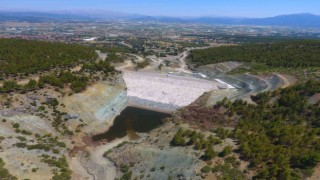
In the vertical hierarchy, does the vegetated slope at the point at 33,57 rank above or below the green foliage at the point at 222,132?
above

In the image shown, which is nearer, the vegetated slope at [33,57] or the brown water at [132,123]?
the brown water at [132,123]

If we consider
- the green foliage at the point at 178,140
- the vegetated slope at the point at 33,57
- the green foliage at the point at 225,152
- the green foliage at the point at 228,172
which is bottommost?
the green foliage at the point at 178,140

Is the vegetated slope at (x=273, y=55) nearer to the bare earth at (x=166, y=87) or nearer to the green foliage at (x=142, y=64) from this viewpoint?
the green foliage at (x=142, y=64)

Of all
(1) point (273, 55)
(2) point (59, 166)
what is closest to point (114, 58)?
(1) point (273, 55)

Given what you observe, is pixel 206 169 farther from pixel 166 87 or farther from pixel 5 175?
pixel 166 87

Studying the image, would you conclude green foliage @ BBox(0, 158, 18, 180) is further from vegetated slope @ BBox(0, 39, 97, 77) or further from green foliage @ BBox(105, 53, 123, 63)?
green foliage @ BBox(105, 53, 123, 63)

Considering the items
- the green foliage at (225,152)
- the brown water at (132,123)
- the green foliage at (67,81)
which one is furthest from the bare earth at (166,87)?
the green foliage at (225,152)
